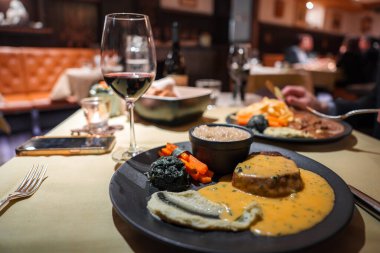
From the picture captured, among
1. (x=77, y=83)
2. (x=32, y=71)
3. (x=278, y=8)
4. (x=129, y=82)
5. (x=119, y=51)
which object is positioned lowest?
(x=77, y=83)

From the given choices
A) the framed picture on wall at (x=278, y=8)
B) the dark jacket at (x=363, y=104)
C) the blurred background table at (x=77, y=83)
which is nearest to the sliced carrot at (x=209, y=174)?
the dark jacket at (x=363, y=104)

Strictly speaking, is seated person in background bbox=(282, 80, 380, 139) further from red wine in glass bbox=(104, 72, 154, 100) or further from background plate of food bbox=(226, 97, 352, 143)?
red wine in glass bbox=(104, 72, 154, 100)

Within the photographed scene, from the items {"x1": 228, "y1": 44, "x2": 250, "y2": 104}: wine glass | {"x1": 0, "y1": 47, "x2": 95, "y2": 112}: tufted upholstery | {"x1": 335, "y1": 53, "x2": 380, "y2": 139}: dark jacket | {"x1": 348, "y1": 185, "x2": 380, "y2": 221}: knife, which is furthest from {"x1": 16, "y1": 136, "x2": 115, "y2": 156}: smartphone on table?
{"x1": 0, "y1": 47, "x2": 95, "y2": 112}: tufted upholstery

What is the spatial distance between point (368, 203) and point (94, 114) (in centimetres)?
113

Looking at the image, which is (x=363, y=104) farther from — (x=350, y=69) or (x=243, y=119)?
(x=350, y=69)

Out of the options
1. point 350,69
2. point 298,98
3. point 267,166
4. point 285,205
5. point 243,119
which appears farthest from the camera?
point 350,69

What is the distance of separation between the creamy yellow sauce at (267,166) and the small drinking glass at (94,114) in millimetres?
799

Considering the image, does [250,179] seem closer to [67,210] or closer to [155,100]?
[67,210]

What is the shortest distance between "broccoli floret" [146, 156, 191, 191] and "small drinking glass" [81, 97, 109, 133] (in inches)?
26.0

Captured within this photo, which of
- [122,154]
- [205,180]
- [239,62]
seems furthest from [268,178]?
[239,62]

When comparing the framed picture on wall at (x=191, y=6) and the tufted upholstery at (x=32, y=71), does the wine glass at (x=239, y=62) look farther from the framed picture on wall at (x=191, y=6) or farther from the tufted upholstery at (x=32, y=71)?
the framed picture on wall at (x=191, y=6)

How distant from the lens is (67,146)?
112cm

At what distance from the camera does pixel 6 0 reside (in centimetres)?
539

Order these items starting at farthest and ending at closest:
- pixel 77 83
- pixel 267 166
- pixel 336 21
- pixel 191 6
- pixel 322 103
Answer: pixel 336 21 < pixel 191 6 < pixel 77 83 < pixel 322 103 < pixel 267 166
